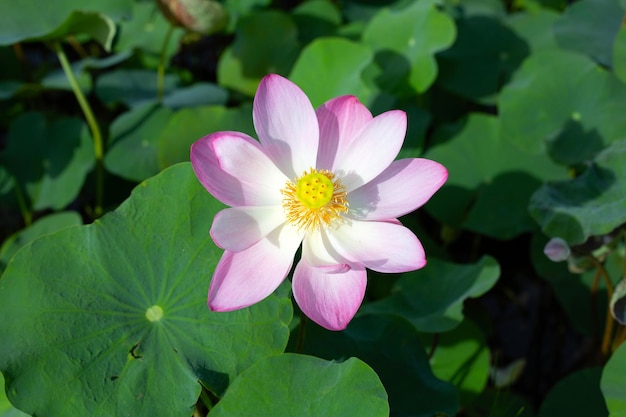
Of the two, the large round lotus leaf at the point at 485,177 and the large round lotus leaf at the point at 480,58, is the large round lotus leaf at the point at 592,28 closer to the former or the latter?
the large round lotus leaf at the point at 480,58

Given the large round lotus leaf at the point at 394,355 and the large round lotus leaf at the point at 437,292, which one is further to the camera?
the large round lotus leaf at the point at 437,292

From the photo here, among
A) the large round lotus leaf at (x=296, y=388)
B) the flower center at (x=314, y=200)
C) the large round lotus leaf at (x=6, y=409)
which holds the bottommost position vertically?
the large round lotus leaf at (x=6, y=409)

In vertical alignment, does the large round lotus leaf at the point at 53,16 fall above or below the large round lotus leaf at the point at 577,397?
above

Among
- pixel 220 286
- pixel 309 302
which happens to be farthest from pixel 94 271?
pixel 309 302

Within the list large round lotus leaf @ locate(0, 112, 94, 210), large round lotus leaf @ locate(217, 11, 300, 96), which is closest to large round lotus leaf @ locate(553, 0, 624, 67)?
large round lotus leaf @ locate(217, 11, 300, 96)

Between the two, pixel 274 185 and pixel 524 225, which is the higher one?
pixel 274 185

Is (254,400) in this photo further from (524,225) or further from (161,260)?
(524,225)

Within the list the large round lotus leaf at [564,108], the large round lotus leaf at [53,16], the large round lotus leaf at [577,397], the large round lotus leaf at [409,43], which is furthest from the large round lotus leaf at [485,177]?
the large round lotus leaf at [53,16]

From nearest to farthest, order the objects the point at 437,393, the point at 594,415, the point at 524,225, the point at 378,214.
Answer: the point at 378,214, the point at 437,393, the point at 594,415, the point at 524,225
